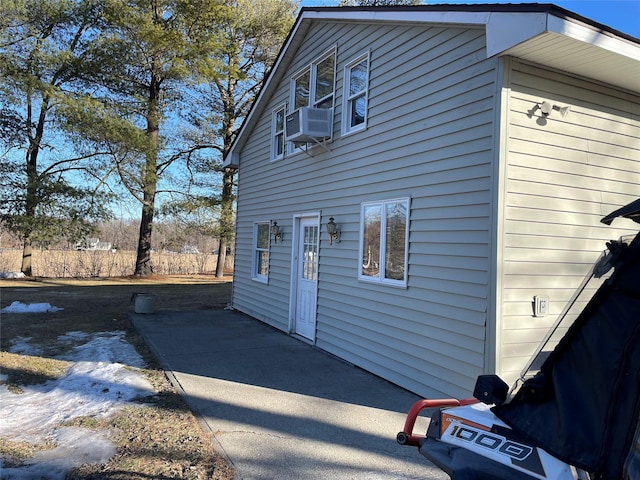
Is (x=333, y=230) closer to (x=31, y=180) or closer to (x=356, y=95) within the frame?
(x=356, y=95)

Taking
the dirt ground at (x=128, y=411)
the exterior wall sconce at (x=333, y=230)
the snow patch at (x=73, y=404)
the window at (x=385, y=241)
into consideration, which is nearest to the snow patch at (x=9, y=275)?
the dirt ground at (x=128, y=411)

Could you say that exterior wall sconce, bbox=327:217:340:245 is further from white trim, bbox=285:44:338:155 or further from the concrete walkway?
the concrete walkway

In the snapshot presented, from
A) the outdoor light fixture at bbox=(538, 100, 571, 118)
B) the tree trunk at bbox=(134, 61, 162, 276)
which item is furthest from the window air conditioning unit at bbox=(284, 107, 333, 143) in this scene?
the tree trunk at bbox=(134, 61, 162, 276)

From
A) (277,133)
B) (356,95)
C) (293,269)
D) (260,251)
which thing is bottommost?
(293,269)

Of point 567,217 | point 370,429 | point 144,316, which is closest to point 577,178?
point 567,217

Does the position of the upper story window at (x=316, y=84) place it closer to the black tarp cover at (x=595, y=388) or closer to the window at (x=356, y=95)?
the window at (x=356, y=95)

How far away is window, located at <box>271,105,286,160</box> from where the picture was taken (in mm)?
9664

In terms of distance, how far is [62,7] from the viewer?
661 inches

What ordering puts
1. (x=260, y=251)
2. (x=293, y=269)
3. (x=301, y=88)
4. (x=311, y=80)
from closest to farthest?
1. (x=311, y=80)
2. (x=293, y=269)
3. (x=301, y=88)
4. (x=260, y=251)

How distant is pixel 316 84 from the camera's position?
815 centimetres

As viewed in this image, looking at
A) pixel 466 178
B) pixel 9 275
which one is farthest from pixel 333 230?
pixel 9 275

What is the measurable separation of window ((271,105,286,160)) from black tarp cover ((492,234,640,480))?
829 centimetres

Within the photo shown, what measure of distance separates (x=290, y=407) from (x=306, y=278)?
3662 mm

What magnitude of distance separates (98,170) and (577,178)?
689 inches
